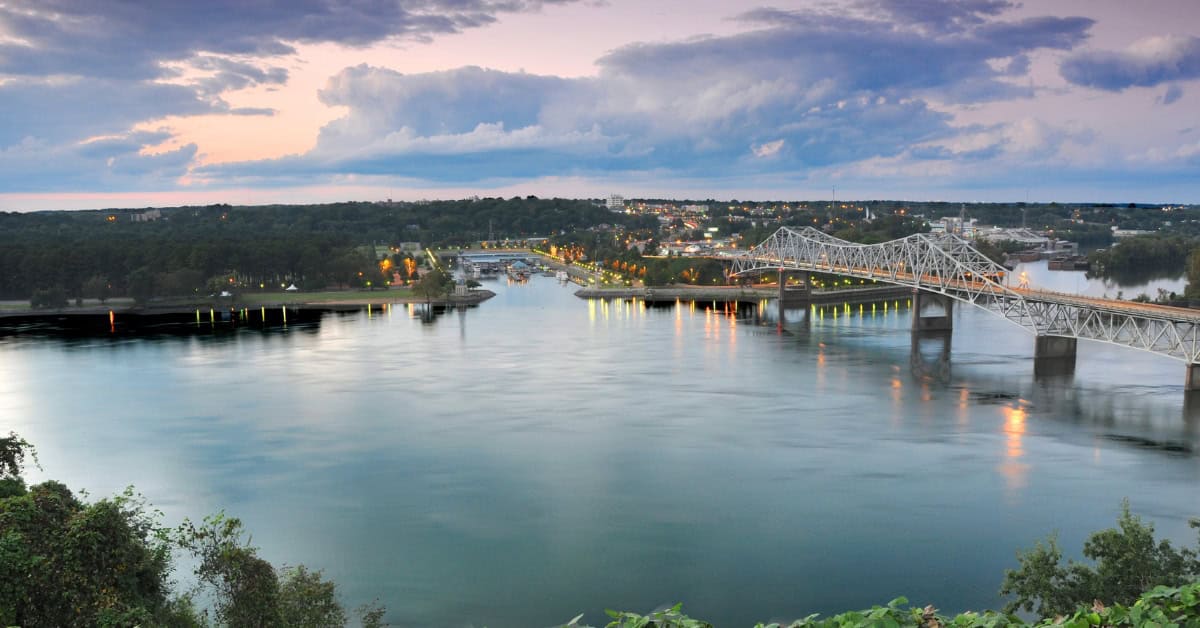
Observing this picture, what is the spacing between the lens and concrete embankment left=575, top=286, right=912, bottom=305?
55562 millimetres

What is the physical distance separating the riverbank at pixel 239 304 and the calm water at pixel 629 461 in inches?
697

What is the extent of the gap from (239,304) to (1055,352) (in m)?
46.4

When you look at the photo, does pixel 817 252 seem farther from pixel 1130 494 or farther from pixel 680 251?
pixel 1130 494

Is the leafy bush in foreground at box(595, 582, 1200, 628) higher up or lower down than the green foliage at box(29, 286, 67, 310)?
higher up

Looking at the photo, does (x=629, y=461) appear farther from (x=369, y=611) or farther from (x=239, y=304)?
(x=239, y=304)

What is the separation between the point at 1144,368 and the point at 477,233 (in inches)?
4383

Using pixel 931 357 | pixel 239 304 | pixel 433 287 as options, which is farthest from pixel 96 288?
pixel 931 357

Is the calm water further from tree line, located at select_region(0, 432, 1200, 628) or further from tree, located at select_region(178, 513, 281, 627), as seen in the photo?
tree, located at select_region(178, 513, 281, 627)

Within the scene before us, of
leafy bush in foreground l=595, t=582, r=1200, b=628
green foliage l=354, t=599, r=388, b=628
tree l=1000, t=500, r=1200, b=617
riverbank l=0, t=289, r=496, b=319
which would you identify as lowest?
green foliage l=354, t=599, r=388, b=628

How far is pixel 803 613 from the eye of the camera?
38.9ft

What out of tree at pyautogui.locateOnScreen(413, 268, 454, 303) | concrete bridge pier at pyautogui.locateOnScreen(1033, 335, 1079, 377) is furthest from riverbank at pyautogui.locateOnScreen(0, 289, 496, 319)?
concrete bridge pier at pyautogui.locateOnScreen(1033, 335, 1079, 377)

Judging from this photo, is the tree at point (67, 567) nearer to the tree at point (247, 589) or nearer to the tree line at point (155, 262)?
the tree at point (247, 589)

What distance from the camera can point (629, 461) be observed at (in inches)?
750

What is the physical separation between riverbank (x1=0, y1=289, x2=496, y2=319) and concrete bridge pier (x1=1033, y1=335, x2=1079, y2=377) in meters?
35.4
